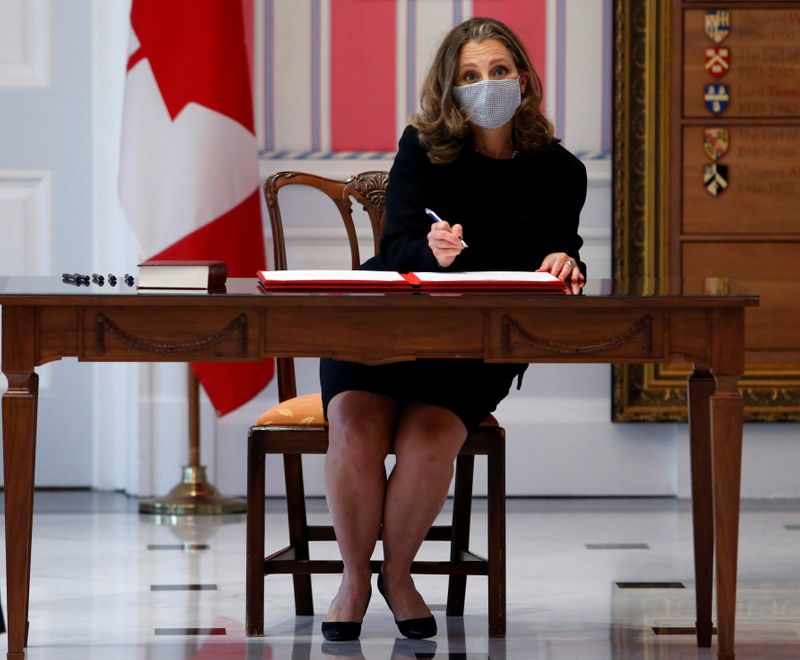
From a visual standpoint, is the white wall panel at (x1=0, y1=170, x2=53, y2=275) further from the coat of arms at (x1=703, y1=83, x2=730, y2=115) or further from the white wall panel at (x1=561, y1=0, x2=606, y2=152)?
the coat of arms at (x1=703, y1=83, x2=730, y2=115)

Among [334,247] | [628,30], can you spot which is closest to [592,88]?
[628,30]

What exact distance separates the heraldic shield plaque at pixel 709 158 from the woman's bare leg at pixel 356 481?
212cm

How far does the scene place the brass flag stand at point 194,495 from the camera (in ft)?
15.0

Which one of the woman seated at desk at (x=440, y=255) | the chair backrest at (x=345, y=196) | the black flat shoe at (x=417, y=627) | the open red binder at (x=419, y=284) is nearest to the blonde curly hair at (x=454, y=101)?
the woman seated at desk at (x=440, y=255)

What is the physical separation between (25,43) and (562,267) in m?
2.79

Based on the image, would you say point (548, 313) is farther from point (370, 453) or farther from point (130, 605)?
point (130, 605)

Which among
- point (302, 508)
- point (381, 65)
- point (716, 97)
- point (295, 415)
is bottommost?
point (302, 508)

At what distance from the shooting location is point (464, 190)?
305cm

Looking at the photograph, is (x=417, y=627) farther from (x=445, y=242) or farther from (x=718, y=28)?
(x=718, y=28)

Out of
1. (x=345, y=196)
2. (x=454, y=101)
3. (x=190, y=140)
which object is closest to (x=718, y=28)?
(x=190, y=140)

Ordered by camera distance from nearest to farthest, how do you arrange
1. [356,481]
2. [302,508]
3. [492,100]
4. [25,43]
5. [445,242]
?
1. [445,242]
2. [356,481]
3. [492,100]
4. [302,508]
5. [25,43]

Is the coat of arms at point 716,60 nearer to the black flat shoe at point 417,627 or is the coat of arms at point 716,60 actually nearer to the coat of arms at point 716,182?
the coat of arms at point 716,182

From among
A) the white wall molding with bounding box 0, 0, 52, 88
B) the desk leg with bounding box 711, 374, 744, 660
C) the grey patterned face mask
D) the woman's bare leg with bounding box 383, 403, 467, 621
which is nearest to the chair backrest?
the grey patterned face mask

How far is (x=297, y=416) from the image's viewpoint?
299cm
